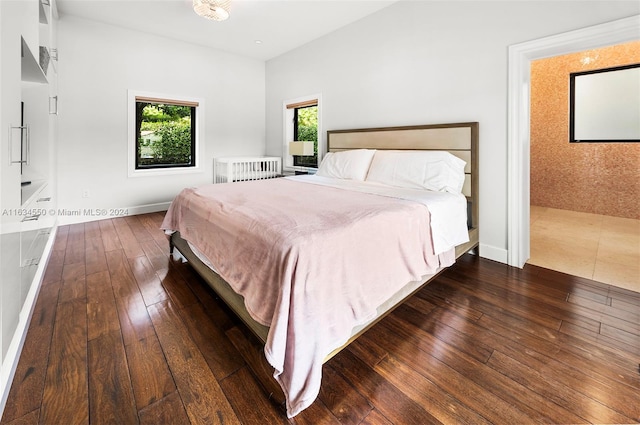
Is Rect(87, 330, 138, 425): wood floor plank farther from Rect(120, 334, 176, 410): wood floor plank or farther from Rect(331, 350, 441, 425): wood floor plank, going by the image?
Rect(331, 350, 441, 425): wood floor plank

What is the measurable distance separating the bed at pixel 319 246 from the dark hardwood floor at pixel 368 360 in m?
0.20

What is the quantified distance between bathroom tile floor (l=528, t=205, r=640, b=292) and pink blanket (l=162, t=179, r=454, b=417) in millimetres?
1337

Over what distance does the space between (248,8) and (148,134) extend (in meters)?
2.58

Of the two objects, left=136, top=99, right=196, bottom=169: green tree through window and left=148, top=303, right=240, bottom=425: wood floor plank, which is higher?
left=136, top=99, right=196, bottom=169: green tree through window

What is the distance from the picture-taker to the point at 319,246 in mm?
1332

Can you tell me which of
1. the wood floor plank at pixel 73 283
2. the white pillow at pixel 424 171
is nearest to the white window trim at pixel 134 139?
the wood floor plank at pixel 73 283

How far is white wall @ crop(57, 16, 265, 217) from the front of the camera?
389 centimetres

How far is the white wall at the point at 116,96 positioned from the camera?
12.8ft

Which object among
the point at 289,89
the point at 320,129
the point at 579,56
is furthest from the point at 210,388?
the point at 579,56

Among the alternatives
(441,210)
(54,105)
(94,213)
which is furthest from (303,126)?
(441,210)

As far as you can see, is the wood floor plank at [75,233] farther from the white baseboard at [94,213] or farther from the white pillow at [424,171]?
the white pillow at [424,171]

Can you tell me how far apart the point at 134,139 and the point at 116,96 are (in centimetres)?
62

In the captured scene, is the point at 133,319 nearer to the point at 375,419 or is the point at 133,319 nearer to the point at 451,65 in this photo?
the point at 375,419

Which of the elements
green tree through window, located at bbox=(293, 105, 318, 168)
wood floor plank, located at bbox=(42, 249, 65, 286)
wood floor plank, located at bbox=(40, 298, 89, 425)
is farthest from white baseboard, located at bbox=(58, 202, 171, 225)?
wood floor plank, located at bbox=(40, 298, 89, 425)
